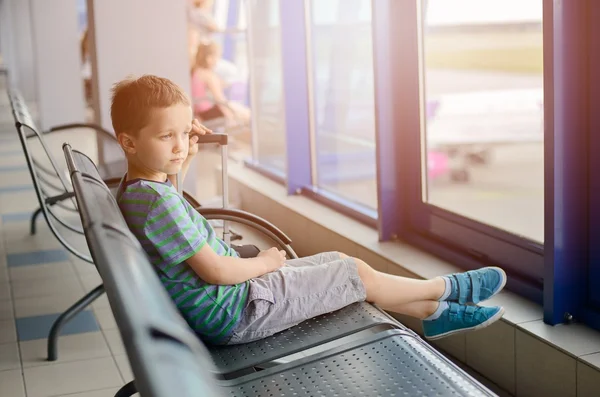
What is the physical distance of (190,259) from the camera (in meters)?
1.88

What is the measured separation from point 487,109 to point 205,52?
5444 mm

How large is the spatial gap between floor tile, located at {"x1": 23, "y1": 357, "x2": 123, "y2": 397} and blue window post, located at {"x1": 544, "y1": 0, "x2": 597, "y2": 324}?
1.35 m

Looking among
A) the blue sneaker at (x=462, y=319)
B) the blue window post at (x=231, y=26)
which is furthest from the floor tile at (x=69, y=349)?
the blue window post at (x=231, y=26)

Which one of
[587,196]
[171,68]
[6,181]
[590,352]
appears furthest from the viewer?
[6,181]

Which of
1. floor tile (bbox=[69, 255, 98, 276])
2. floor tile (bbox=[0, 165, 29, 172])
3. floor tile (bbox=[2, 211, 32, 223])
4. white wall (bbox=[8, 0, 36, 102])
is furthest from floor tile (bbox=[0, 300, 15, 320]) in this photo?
white wall (bbox=[8, 0, 36, 102])

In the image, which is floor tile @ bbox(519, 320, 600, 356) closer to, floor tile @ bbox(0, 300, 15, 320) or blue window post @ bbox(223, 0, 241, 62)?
floor tile @ bbox(0, 300, 15, 320)

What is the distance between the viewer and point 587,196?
246 cm

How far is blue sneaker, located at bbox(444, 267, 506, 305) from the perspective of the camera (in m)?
2.20

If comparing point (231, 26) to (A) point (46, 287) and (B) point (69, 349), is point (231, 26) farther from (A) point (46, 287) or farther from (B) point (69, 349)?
(B) point (69, 349)

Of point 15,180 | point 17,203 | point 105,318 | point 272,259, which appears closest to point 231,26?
point 15,180

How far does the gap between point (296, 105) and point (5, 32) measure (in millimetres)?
23231

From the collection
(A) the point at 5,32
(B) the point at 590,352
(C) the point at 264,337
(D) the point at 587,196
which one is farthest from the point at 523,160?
(A) the point at 5,32

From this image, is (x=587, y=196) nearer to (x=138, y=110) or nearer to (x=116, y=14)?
(x=138, y=110)

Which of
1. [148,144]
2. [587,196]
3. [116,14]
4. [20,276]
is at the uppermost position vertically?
[116,14]
